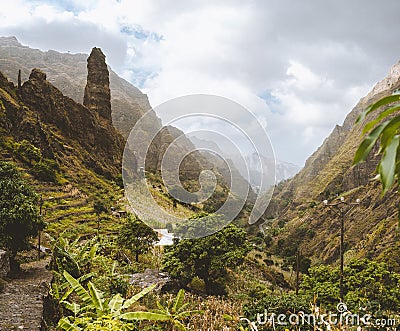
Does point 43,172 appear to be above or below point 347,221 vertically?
below

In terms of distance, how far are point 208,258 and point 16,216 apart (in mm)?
6228

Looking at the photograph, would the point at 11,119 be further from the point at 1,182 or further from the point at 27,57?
the point at 27,57

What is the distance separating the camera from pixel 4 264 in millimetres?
7473

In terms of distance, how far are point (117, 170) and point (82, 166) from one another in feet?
23.6

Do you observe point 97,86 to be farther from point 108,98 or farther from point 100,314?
point 100,314

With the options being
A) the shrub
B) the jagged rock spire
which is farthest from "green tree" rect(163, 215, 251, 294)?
the jagged rock spire

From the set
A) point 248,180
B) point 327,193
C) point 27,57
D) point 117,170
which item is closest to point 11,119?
point 117,170

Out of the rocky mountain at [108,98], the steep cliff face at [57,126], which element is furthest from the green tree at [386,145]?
the steep cliff face at [57,126]

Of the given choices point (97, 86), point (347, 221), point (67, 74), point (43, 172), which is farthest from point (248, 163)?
point (67, 74)

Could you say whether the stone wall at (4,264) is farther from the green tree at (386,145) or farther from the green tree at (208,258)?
the green tree at (386,145)

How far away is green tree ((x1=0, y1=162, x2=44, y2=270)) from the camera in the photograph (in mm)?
7605

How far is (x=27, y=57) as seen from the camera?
171000 mm

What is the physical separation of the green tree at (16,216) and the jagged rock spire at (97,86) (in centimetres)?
4727

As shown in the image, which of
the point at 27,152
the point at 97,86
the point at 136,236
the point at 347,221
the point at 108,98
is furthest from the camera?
the point at 108,98
